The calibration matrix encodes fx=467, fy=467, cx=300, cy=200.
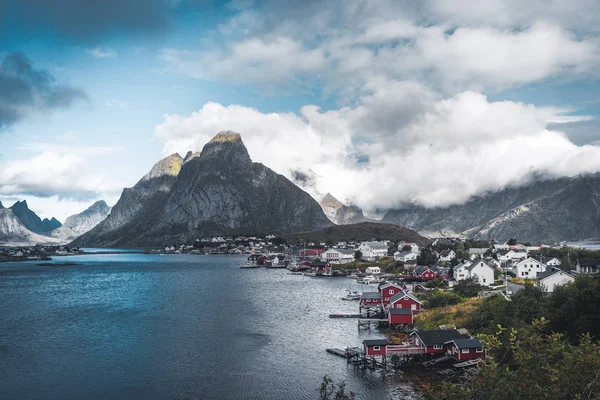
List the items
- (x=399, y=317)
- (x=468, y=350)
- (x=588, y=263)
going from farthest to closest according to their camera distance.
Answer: (x=588, y=263) < (x=399, y=317) < (x=468, y=350)

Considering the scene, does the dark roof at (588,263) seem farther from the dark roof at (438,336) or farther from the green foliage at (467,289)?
the dark roof at (438,336)

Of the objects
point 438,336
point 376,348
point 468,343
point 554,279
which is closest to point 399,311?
point 438,336

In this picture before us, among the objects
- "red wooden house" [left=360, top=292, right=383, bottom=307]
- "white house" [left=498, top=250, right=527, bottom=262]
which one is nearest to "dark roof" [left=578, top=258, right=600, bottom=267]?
"white house" [left=498, top=250, right=527, bottom=262]

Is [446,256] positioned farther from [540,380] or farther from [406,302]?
[540,380]

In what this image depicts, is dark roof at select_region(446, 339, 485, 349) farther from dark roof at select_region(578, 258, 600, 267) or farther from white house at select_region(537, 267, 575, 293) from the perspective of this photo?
dark roof at select_region(578, 258, 600, 267)

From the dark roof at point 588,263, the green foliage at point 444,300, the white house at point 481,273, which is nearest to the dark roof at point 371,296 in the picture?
the green foliage at point 444,300

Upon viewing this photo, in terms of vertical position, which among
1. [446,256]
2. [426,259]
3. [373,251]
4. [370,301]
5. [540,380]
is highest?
[540,380]
